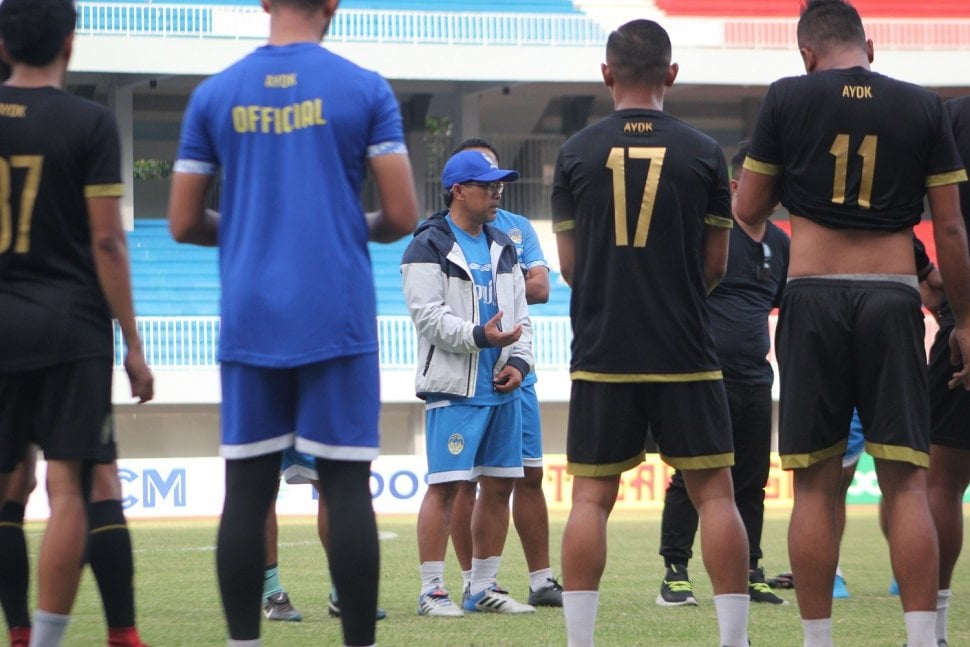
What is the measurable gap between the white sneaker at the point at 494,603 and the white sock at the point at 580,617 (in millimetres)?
2235

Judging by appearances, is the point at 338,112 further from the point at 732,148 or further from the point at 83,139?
the point at 732,148

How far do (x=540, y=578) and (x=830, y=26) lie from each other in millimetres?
3446

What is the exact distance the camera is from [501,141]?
1238 inches

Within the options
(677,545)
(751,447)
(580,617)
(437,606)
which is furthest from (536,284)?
(580,617)

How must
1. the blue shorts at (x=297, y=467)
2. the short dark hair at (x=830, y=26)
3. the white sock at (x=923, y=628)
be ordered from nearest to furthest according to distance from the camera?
1. the white sock at (x=923, y=628)
2. the short dark hair at (x=830, y=26)
3. the blue shorts at (x=297, y=467)

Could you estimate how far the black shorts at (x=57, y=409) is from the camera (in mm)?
4547

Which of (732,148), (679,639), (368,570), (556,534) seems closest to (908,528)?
(679,639)

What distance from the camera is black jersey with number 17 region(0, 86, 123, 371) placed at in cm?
451

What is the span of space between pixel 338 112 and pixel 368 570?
4.12 feet

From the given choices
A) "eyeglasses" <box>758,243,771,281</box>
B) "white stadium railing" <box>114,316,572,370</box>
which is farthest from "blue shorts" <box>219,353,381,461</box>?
"white stadium railing" <box>114,316,572,370</box>

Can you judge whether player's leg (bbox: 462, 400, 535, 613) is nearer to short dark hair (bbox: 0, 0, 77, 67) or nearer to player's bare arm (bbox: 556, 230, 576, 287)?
player's bare arm (bbox: 556, 230, 576, 287)

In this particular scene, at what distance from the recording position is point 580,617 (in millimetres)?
4902

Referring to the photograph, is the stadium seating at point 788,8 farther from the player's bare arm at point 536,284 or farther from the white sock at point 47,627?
the white sock at point 47,627

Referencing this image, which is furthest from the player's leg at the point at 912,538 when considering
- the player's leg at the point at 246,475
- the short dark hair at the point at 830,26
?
the player's leg at the point at 246,475
